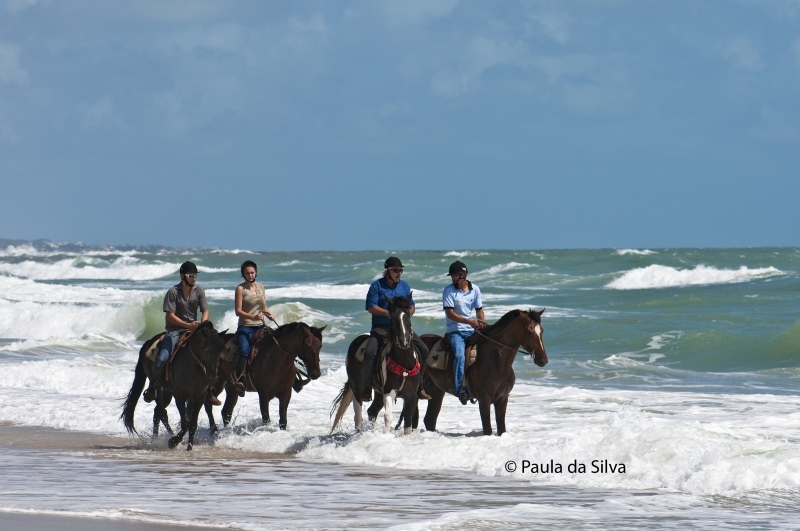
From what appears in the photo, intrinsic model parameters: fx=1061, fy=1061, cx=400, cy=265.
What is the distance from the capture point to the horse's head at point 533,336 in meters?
10.2

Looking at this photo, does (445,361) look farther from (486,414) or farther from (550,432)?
(550,432)

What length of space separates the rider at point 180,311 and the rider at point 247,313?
1.46ft

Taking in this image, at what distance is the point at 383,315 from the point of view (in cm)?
1038

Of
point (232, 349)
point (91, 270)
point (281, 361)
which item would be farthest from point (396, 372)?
point (91, 270)

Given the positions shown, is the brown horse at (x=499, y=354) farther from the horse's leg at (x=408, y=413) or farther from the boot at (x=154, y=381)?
the boot at (x=154, y=381)

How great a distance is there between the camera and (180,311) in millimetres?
11141

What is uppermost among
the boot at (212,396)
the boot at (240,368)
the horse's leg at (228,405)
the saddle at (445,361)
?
the saddle at (445,361)

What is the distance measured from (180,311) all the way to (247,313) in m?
0.76

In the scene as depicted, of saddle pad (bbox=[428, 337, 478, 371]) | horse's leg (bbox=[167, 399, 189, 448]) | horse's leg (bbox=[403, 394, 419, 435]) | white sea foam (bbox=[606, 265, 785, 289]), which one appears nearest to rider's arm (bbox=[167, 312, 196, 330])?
horse's leg (bbox=[167, 399, 189, 448])

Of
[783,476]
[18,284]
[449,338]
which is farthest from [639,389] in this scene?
[18,284]

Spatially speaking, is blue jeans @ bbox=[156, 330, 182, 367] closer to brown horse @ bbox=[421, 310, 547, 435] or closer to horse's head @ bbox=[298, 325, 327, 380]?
horse's head @ bbox=[298, 325, 327, 380]

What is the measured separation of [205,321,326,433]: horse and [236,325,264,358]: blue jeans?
0.31ft

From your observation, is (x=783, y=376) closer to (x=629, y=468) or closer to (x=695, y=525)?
(x=629, y=468)

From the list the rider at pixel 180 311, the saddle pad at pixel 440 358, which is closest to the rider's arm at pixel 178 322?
the rider at pixel 180 311
